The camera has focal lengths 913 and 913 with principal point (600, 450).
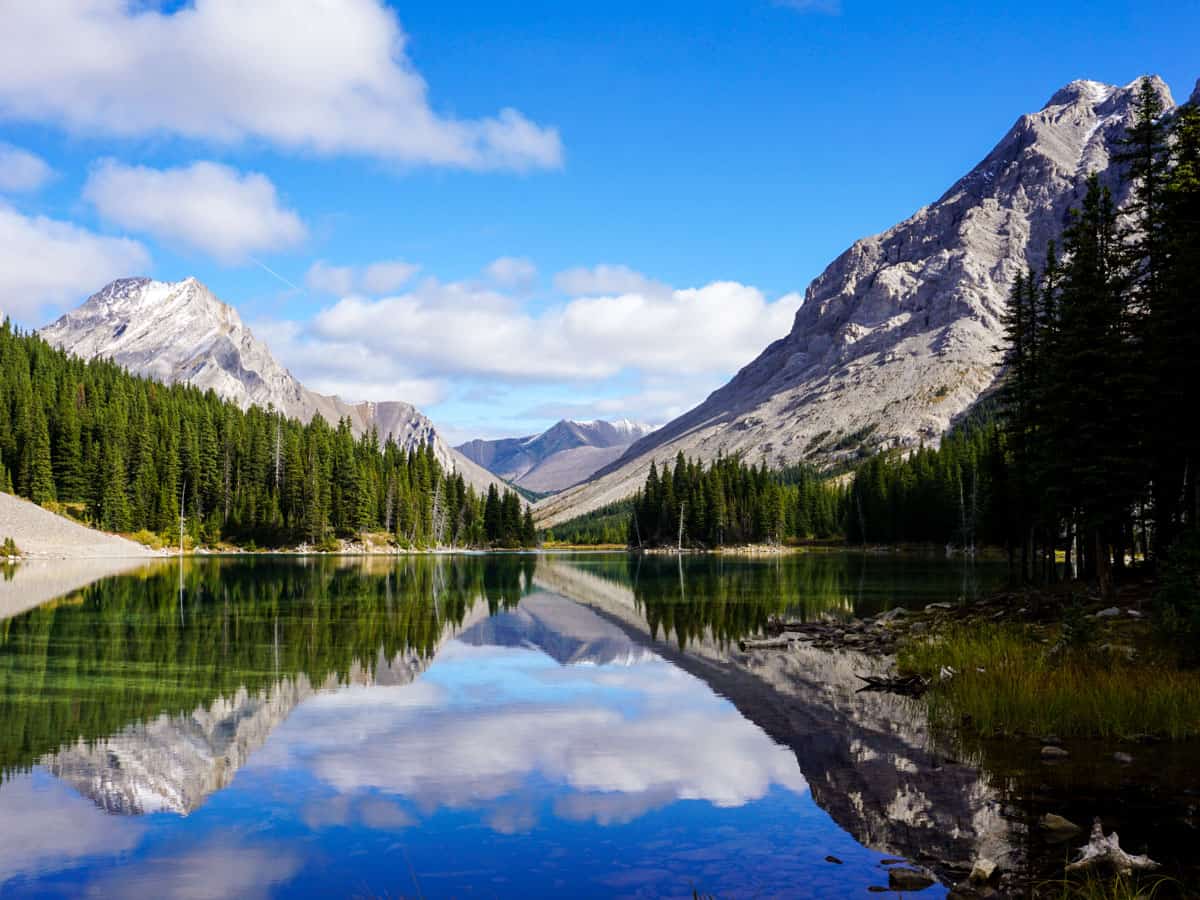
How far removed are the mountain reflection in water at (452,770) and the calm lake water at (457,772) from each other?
8 cm

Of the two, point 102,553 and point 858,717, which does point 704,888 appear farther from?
point 102,553

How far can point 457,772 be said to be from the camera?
1906cm

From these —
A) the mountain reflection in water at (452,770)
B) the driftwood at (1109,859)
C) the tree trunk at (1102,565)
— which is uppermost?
the tree trunk at (1102,565)

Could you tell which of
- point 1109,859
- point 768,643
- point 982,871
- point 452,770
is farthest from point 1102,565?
point 452,770

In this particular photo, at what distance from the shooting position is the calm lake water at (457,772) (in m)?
13.6

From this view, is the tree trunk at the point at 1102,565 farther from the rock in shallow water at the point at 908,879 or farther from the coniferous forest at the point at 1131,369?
the rock in shallow water at the point at 908,879

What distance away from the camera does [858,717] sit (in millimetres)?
23781

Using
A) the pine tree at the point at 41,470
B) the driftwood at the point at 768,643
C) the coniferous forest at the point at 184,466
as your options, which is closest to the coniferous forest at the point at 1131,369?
the driftwood at the point at 768,643

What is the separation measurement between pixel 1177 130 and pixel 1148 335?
9.43 m

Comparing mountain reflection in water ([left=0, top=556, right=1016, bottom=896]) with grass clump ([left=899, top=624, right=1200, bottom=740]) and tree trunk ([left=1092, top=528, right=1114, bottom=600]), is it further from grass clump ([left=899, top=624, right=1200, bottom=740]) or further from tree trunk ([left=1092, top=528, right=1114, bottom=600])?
tree trunk ([left=1092, top=528, right=1114, bottom=600])

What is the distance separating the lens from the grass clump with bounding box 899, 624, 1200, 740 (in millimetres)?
20297

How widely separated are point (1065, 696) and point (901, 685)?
21.0 ft

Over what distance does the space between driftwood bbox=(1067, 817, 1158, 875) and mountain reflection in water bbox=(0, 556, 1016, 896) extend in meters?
1.37

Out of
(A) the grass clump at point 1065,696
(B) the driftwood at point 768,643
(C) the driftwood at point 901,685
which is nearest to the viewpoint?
(A) the grass clump at point 1065,696
